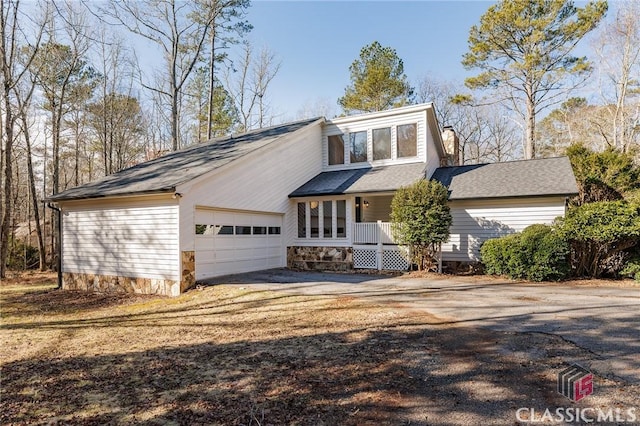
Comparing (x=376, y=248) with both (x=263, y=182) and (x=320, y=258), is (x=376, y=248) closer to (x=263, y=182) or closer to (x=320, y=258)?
(x=320, y=258)

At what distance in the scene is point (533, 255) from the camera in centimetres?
995

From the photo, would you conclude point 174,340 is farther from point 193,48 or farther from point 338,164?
point 193,48

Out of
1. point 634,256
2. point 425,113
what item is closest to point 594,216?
point 634,256

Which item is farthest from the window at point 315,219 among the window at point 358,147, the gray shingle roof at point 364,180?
the window at point 358,147

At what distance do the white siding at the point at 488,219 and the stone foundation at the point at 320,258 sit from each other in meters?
3.63

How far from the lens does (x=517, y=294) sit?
8.00 meters

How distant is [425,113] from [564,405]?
39.7ft

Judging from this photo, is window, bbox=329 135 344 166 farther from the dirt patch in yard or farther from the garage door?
the dirt patch in yard

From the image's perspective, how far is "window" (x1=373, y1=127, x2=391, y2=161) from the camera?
47.9 ft

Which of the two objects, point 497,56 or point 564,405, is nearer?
point 564,405

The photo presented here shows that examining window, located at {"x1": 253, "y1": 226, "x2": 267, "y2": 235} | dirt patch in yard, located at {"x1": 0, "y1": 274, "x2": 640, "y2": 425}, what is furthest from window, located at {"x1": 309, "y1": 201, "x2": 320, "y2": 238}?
dirt patch in yard, located at {"x1": 0, "y1": 274, "x2": 640, "y2": 425}

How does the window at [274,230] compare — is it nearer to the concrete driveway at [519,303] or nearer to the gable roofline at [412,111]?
the concrete driveway at [519,303]

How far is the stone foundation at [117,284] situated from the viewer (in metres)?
9.59

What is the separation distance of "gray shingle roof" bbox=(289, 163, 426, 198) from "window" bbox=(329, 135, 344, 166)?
832mm
